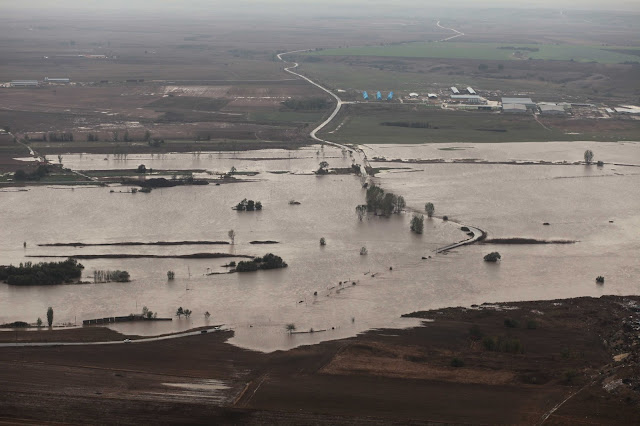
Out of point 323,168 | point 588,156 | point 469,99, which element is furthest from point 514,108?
point 323,168

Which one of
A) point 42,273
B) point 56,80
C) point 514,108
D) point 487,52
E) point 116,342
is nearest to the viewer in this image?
point 116,342

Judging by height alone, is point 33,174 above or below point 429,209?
above

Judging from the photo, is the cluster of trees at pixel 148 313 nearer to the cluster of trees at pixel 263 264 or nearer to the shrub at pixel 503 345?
the cluster of trees at pixel 263 264

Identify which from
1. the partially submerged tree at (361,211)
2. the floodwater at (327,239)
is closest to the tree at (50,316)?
the floodwater at (327,239)

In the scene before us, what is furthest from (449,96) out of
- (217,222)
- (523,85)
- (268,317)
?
(268,317)

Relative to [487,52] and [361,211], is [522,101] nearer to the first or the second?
[361,211]

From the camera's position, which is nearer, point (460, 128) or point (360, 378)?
point (360, 378)
